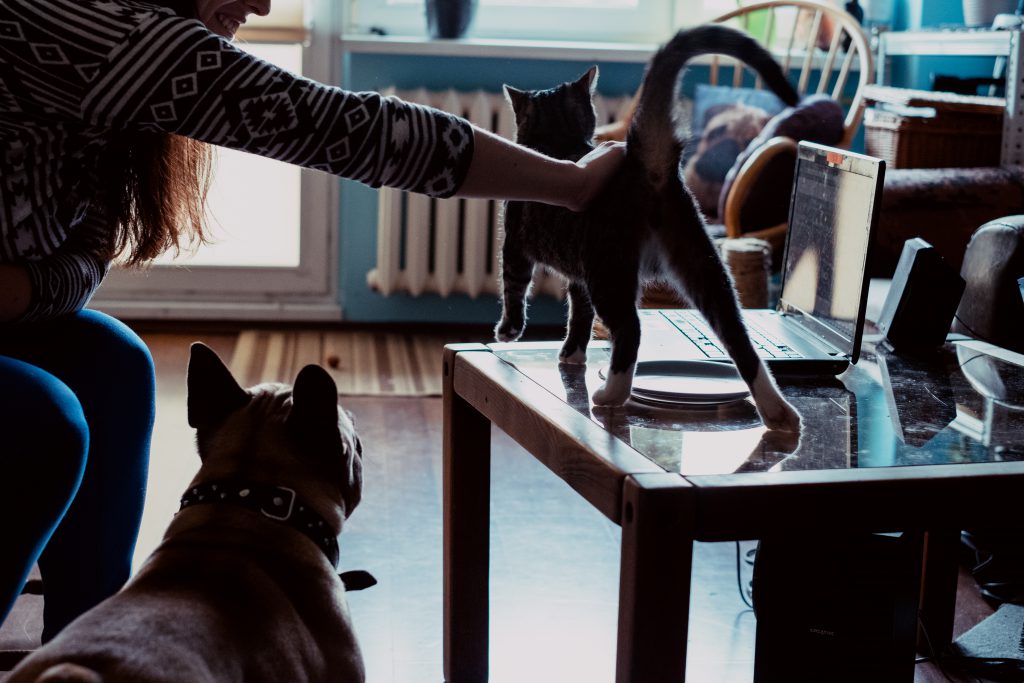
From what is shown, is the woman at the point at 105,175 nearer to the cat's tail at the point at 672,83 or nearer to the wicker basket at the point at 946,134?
the cat's tail at the point at 672,83

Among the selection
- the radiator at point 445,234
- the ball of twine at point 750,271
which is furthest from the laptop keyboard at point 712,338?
the radiator at point 445,234

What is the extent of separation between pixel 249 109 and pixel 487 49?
2732mm

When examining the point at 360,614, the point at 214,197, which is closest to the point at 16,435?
the point at 360,614

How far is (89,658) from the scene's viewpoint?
842 mm

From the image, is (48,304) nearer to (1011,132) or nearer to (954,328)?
(954,328)

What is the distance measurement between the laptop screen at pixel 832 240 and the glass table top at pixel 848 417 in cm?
8

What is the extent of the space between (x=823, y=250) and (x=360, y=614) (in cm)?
94

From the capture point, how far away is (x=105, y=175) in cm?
138

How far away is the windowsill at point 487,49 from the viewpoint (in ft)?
12.1

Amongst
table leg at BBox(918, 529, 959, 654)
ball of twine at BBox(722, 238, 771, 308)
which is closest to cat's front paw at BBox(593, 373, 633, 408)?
Result: table leg at BBox(918, 529, 959, 654)

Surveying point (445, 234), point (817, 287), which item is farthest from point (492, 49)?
point (817, 287)

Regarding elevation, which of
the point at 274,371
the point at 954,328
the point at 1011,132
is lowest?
the point at 274,371

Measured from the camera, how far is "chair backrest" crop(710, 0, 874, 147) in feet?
11.1

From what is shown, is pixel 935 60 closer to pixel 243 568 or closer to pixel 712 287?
pixel 712 287
